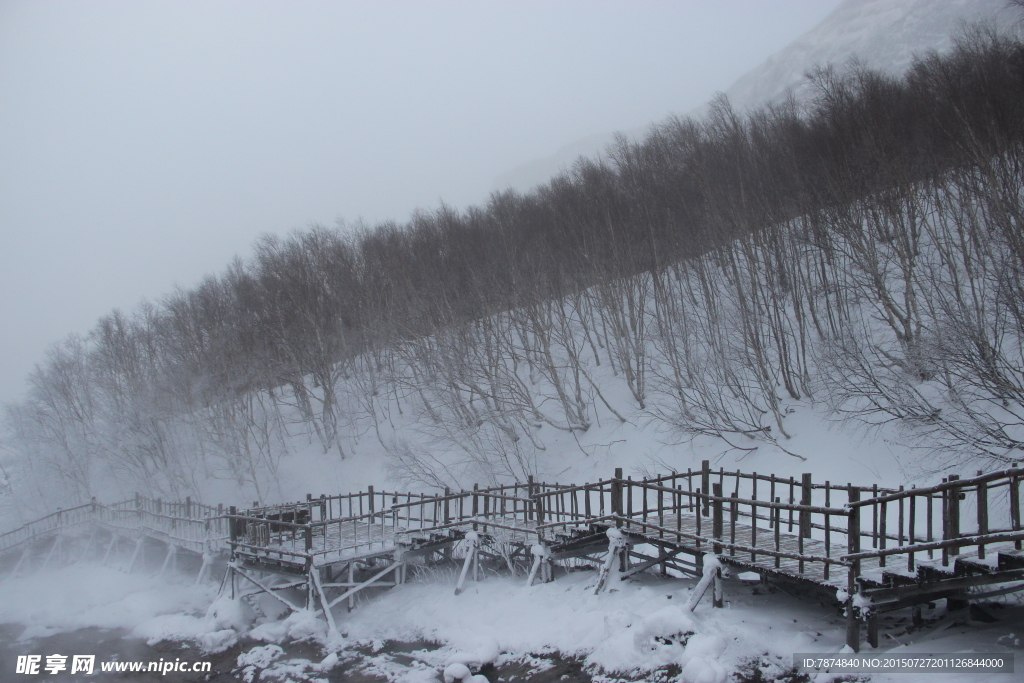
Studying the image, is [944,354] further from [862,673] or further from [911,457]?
[862,673]

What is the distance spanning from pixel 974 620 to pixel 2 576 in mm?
34165

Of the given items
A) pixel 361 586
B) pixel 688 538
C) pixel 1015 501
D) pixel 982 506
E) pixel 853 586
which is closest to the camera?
pixel 853 586

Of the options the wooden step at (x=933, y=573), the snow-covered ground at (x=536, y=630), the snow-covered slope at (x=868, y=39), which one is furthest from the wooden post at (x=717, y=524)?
the snow-covered slope at (x=868, y=39)

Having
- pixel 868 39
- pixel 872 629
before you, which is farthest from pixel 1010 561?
pixel 868 39

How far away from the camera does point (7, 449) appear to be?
43438 mm

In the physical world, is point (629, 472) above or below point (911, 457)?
below

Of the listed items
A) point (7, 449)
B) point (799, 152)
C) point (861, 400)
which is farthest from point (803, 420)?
point (7, 449)

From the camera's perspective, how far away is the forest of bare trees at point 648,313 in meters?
20.0

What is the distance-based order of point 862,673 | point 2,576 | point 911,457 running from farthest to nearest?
1. point 2,576
2. point 911,457
3. point 862,673

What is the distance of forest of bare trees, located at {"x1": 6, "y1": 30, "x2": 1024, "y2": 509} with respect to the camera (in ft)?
65.5

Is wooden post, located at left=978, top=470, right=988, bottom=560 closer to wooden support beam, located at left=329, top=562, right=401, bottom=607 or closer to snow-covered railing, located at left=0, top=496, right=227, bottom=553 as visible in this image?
wooden support beam, located at left=329, top=562, right=401, bottom=607

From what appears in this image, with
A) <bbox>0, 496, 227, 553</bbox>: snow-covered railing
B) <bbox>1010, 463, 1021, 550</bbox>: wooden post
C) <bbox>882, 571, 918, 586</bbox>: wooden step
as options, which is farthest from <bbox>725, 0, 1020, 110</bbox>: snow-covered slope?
<bbox>0, 496, 227, 553</bbox>: snow-covered railing

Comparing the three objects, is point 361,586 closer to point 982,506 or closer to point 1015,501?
point 982,506

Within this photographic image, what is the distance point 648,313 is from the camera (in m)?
30.0
